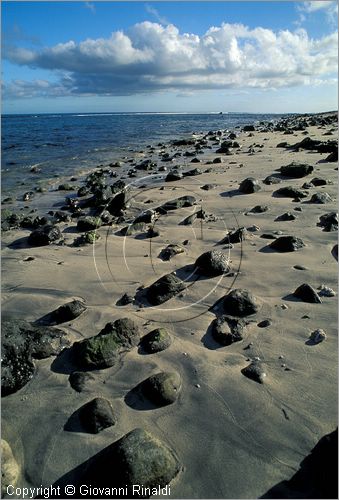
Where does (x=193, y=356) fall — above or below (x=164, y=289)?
below

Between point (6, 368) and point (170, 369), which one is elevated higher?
point (6, 368)

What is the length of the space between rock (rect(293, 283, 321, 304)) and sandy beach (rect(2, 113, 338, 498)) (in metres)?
0.01

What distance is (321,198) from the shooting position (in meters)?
8.29

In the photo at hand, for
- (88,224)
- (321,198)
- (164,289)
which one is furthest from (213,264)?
(321,198)

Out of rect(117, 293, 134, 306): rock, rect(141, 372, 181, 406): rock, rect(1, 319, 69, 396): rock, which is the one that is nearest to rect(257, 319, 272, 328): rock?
rect(141, 372, 181, 406): rock

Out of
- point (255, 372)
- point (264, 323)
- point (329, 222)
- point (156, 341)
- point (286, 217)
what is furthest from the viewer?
point (286, 217)

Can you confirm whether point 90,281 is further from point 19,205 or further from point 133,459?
point 19,205

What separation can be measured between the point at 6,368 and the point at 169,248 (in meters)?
3.50

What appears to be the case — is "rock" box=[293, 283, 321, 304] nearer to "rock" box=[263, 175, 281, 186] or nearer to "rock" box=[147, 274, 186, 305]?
"rock" box=[147, 274, 186, 305]

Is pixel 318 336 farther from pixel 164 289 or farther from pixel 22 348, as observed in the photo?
pixel 22 348

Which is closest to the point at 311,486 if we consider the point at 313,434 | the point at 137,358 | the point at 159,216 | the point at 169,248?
the point at 313,434

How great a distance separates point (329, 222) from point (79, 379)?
550 cm

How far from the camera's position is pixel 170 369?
3.75 m

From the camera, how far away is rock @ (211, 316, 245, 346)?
4059 millimetres
